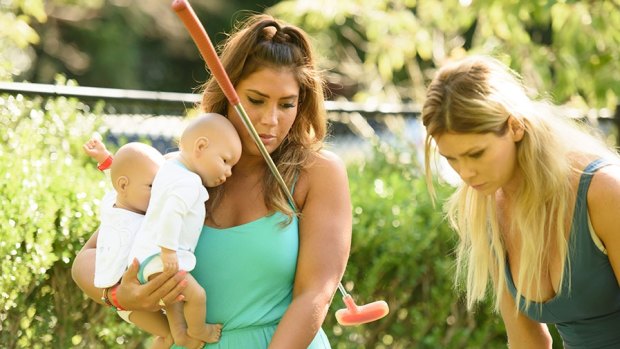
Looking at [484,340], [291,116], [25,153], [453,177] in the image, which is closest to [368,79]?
[453,177]

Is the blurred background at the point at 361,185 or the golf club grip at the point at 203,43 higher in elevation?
the golf club grip at the point at 203,43

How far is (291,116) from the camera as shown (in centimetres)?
320

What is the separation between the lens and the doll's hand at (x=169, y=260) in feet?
9.50

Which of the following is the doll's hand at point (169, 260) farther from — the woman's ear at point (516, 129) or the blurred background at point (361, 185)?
the blurred background at point (361, 185)

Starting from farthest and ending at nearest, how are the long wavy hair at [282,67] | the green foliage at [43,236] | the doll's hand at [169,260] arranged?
the green foliage at [43,236] → the long wavy hair at [282,67] → the doll's hand at [169,260]

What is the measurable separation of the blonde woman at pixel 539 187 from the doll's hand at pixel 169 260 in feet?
2.64

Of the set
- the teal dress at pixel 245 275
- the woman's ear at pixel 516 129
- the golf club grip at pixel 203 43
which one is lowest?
the teal dress at pixel 245 275

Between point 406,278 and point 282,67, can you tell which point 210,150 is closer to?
point 282,67

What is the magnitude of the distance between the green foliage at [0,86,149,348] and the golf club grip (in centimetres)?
134

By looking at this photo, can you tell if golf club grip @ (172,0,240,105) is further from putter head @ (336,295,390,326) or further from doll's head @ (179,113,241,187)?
putter head @ (336,295,390,326)

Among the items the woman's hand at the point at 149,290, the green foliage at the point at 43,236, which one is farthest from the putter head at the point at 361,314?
the green foliage at the point at 43,236

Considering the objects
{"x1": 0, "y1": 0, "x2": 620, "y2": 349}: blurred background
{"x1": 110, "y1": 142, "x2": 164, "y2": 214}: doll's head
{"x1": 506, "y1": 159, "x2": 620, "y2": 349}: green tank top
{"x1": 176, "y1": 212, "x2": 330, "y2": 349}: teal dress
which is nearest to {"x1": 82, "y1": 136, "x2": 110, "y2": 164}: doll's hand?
{"x1": 110, "y1": 142, "x2": 164, "y2": 214}: doll's head

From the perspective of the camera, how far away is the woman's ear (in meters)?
3.03

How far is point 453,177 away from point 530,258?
9.01ft
